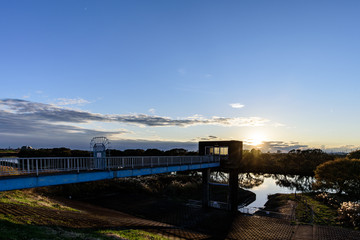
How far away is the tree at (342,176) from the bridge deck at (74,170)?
22519 mm

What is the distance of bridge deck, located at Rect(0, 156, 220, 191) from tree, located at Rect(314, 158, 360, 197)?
22.5 m

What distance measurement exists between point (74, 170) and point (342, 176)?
126 feet

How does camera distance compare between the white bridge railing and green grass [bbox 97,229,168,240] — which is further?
green grass [bbox 97,229,168,240]

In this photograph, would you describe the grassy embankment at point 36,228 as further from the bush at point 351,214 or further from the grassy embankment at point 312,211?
the bush at point 351,214

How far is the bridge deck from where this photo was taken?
461 inches

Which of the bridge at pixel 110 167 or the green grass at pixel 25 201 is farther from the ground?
the bridge at pixel 110 167

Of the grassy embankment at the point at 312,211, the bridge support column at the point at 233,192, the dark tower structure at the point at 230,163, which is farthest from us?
the dark tower structure at the point at 230,163

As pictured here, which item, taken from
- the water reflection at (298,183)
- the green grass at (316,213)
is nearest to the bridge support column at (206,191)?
the green grass at (316,213)

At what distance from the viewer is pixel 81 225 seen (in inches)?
647

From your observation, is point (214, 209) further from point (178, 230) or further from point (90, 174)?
point (90, 174)

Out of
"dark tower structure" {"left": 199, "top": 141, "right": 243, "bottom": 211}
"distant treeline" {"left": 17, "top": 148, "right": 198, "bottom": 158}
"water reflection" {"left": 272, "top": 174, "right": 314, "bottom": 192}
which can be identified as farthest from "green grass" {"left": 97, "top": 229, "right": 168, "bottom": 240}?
"distant treeline" {"left": 17, "top": 148, "right": 198, "bottom": 158}

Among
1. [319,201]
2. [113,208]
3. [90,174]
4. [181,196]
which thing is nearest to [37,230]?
[90,174]

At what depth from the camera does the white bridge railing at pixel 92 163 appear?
1239 centimetres

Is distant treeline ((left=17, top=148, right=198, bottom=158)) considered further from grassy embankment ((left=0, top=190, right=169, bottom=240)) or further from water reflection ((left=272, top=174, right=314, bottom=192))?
grassy embankment ((left=0, top=190, right=169, bottom=240))
